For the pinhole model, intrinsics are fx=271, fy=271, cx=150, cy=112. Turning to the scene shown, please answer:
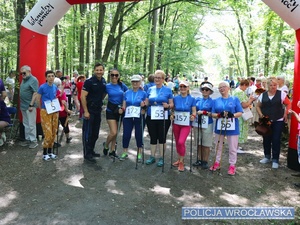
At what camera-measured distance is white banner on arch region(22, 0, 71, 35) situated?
667 cm

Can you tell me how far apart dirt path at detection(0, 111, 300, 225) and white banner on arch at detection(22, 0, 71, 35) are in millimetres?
3179

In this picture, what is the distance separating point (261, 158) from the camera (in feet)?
21.5

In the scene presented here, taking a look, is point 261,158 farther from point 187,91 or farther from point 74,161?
point 74,161

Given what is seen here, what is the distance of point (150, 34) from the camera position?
15828 mm

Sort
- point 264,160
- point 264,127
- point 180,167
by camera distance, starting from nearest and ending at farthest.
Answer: point 180,167, point 264,127, point 264,160

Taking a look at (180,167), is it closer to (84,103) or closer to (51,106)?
(84,103)

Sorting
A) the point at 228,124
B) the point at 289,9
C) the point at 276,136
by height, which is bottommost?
the point at 276,136

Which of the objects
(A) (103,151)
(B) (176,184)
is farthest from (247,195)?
(A) (103,151)

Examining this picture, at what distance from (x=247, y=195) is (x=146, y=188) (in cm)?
166

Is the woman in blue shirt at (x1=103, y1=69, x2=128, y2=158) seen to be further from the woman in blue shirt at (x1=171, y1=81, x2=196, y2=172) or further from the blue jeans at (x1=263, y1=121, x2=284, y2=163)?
the blue jeans at (x1=263, y1=121, x2=284, y2=163)

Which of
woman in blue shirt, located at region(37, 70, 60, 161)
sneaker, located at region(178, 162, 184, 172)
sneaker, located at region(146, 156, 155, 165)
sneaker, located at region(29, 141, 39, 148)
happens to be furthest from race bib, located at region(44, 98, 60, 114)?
sneaker, located at region(178, 162, 184, 172)

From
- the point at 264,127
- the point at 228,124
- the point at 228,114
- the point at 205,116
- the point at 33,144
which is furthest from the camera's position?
the point at 33,144

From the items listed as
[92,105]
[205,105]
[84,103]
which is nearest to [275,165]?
[205,105]

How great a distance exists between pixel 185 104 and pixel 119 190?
80.3 inches
